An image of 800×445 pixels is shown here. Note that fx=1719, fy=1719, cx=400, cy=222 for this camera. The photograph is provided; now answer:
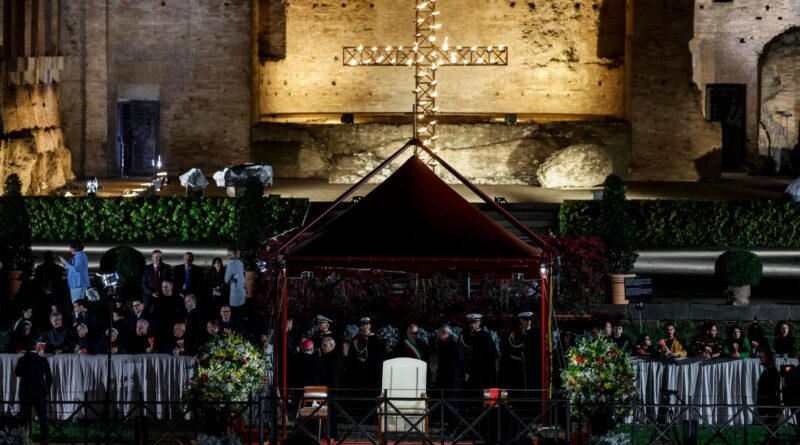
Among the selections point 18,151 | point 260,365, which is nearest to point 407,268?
point 260,365

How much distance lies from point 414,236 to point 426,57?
1508cm

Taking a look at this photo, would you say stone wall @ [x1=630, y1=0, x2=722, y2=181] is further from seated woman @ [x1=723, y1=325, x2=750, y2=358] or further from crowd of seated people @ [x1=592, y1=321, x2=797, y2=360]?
seated woman @ [x1=723, y1=325, x2=750, y2=358]

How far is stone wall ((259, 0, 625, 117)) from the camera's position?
116 feet

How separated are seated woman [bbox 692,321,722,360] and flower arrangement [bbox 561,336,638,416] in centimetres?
270

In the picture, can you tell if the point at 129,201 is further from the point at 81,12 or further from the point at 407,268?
the point at 407,268

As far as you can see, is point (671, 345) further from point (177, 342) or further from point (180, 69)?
point (180, 69)

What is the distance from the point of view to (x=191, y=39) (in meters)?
34.1

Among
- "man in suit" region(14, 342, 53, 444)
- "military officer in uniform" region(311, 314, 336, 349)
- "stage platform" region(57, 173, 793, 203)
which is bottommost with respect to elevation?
"man in suit" region(14, 342, 53, 444)

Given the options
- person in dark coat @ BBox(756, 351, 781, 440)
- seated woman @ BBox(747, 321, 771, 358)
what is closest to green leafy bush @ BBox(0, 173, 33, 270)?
seated woman @ BBox(747, 321, 771, 358)

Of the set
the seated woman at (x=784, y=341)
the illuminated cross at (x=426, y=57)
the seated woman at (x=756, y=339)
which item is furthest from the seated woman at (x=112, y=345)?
the illuminated cross at (x=426, y=57)

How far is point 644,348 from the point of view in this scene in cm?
2011

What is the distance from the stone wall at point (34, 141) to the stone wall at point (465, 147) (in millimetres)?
4175

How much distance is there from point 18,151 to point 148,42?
4.90 metres

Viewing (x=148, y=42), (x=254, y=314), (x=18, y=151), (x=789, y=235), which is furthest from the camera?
(x=148, y=42)
